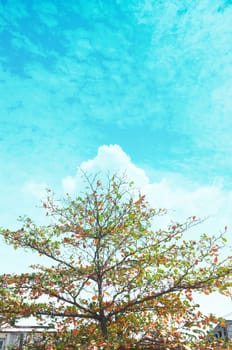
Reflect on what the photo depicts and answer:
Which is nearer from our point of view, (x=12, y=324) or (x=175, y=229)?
(x=12, y=324)

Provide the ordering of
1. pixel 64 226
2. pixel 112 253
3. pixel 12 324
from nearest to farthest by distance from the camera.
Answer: pixel 12 324 < pixel 112 253 < pixel 64 226

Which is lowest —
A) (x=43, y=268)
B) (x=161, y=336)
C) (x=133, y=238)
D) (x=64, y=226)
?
(x=161, y=336)

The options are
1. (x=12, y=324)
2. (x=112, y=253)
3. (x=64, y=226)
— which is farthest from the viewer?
(x=64, y=226)

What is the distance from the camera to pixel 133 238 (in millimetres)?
8891

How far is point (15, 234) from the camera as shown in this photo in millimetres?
9062

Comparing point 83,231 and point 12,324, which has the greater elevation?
point 83,231

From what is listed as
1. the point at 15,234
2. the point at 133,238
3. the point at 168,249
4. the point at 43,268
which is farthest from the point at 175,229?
the point at 15,234

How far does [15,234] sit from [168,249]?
16.3ft

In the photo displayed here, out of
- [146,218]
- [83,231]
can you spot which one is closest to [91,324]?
[83,231]

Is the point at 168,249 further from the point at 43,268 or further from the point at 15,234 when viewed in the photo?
the point at 15,234

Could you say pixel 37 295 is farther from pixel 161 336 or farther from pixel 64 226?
pixel 161 336

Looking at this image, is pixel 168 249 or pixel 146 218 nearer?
pixel 168 249

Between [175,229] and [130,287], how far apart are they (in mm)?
2286

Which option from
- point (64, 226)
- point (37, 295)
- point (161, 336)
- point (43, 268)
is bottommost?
point (161, 336)
